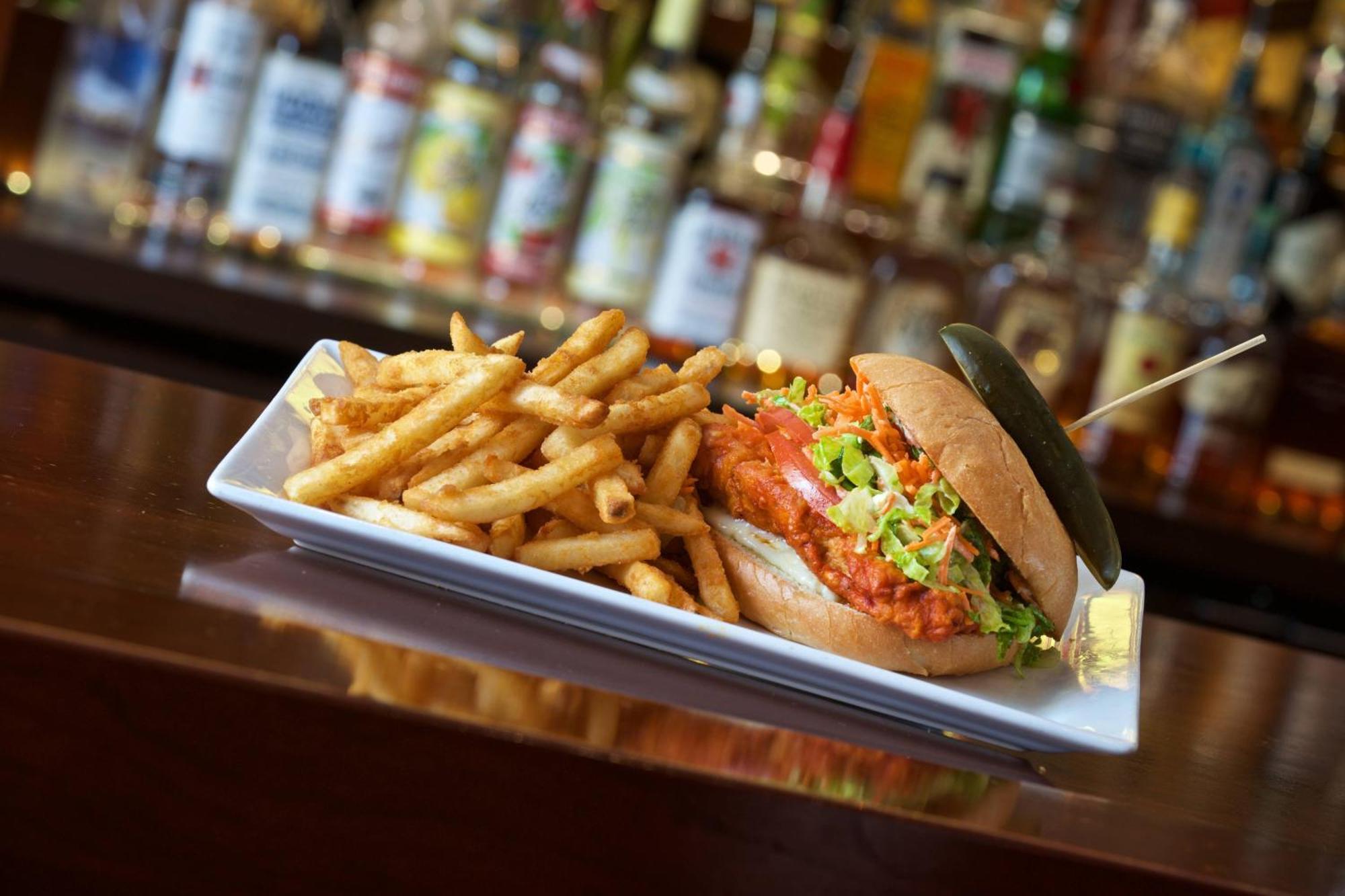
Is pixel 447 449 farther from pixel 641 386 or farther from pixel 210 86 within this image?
pixel 210 86

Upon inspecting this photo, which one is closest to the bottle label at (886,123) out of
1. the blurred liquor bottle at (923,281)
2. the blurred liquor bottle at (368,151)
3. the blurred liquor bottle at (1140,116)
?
the blurred liquor bottle at (923,281)

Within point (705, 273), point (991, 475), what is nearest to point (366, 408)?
point (991, 475)

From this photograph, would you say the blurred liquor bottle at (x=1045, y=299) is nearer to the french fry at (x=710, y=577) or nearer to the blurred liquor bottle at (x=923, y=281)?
the blurred liquor bottle at (x=923, y=281)

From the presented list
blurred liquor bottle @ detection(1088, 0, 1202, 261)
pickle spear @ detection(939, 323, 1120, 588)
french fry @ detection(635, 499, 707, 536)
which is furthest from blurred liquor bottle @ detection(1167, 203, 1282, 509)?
french fry @ detection(635, 499, 707, 536)

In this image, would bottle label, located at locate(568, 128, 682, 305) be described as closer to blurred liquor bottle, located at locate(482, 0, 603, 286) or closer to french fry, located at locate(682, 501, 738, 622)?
blurred liquor bottle, located at locate(482, 0, 603, 286)

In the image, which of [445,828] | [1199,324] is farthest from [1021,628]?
[1199,324]
